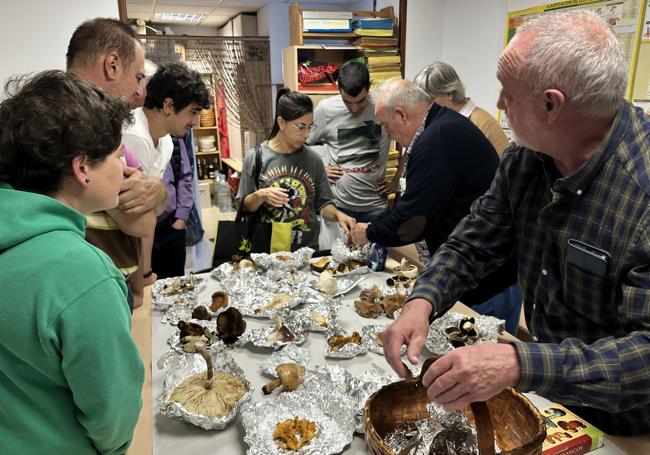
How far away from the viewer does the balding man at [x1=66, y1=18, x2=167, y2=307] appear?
1.39 m

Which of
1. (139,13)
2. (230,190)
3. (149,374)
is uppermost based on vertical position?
(139,13)

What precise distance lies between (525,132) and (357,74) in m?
1.99

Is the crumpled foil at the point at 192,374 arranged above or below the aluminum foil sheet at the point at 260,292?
above

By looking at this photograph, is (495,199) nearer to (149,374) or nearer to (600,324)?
(600,324)

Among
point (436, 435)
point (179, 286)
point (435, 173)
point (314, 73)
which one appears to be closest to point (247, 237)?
point (179, 286)

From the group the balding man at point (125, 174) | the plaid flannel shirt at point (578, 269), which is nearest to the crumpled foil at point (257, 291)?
the balding man at point (125, 174)

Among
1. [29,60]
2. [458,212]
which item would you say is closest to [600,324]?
[458,212]

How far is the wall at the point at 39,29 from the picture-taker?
2697 millimetres

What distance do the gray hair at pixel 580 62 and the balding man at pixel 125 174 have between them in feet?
3.78

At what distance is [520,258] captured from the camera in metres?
1.27

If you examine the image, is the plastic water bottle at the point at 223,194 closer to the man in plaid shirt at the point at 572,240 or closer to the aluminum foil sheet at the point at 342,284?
the aluminum foil sheet at the point at 342,284

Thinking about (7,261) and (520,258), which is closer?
(7,261)

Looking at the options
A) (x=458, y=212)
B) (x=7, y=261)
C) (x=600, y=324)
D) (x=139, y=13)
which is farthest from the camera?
(x=139, y=13)

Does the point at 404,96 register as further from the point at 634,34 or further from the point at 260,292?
the point at 634,34
